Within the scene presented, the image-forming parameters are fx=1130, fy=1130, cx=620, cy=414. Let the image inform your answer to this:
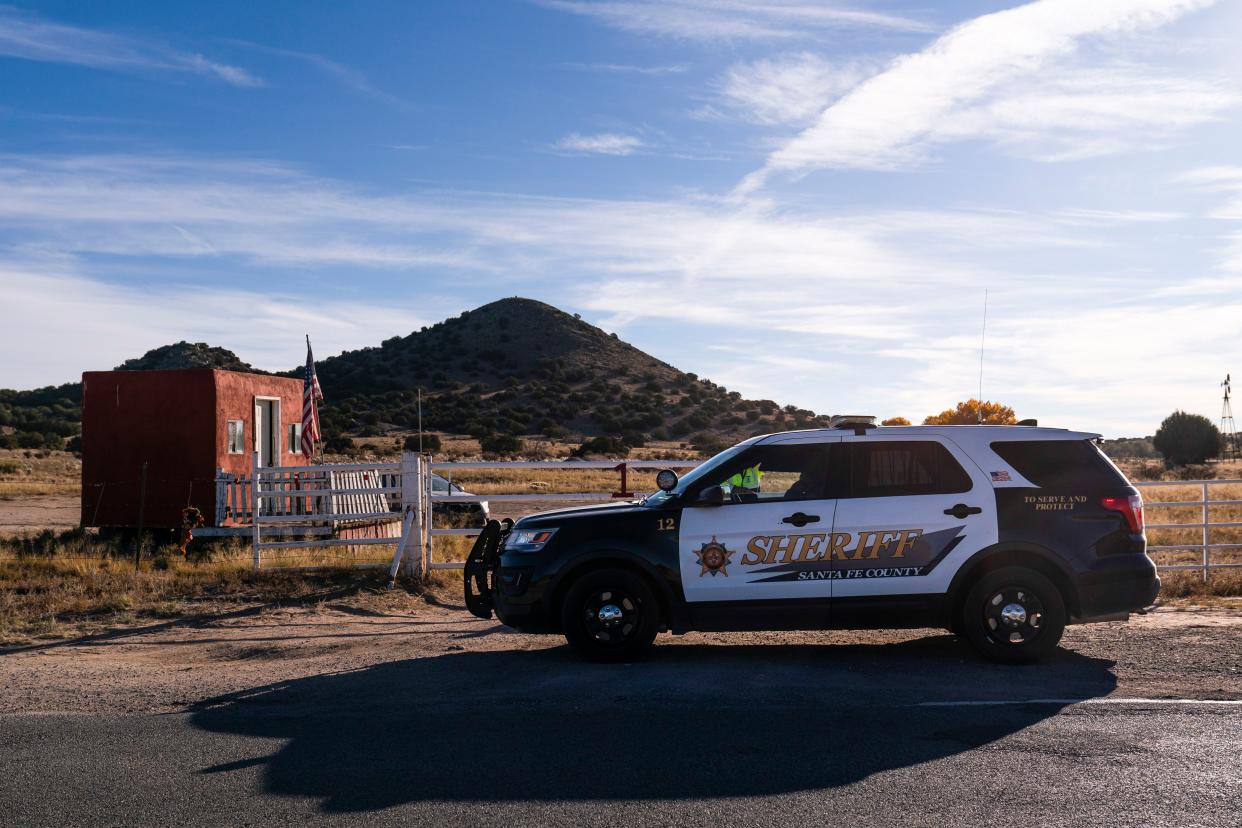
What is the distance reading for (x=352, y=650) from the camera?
33.3ft

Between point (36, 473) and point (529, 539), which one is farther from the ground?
point (36, 473)

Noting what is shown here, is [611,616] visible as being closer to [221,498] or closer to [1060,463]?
[1060,463]

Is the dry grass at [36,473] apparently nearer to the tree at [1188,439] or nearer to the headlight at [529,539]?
the headlight at [529,539]

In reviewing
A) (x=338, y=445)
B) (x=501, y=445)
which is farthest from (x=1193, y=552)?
(x=501, y=445)

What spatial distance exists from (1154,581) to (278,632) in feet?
26.6

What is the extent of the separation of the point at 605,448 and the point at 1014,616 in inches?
1961

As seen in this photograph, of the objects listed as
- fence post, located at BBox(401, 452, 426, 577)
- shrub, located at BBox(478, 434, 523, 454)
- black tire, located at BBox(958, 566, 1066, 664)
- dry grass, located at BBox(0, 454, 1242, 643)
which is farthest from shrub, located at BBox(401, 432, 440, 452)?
black tire, located at BBox(958, 566, 1066, 664)

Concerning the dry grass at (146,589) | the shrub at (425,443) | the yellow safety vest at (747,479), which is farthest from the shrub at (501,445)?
the yellow safety vest at (747,479)

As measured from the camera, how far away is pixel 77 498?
3591cm

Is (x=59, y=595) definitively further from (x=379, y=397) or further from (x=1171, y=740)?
(x=379, y=397)

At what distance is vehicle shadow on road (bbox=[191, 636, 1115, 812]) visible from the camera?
234 inches

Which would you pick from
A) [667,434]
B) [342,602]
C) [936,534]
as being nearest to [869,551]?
[936,534]

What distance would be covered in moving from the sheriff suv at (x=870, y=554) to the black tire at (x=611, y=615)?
11mm

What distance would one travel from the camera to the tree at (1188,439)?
58.1 m
